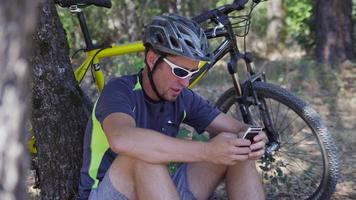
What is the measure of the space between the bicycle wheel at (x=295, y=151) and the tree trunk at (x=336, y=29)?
372 centimetres

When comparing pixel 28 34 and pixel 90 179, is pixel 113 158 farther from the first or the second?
pixel 28 34

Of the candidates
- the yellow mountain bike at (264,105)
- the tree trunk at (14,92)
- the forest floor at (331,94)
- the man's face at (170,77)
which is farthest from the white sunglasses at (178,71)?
the forest floor at (331,94)

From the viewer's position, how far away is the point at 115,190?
2850mm

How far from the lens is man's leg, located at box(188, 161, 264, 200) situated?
311 cm

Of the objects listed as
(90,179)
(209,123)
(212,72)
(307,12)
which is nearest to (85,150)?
(90,179)

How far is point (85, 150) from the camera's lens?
312 cm

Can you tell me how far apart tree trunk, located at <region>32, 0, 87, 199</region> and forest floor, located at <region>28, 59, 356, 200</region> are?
218 cm

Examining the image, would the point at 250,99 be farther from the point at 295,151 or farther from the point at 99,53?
the point at 99,53

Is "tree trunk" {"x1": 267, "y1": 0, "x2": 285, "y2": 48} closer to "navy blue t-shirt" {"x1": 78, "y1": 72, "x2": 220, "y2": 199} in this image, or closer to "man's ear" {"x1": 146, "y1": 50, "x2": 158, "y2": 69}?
"navy blue t-shirt" {"x1": 78, "y1": 72, "x2": 220, "y2": 199}

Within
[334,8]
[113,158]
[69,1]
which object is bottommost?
[334,8]

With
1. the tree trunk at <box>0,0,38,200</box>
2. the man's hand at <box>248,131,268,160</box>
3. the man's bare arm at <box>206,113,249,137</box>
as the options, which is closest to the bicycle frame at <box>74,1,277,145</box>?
the man's bare arm at <box>206,113,249,137</box>

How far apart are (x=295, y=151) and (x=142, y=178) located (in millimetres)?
2137

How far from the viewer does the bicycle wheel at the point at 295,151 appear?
3957mm

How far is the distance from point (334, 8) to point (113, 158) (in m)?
5.77
